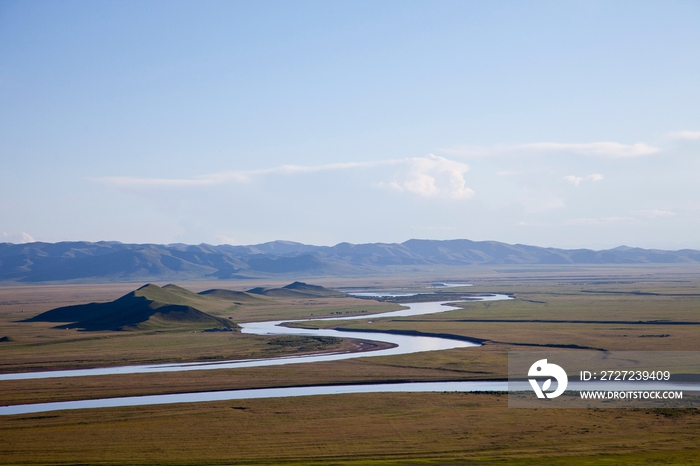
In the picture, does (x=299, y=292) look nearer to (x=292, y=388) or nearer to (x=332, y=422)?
(x=292, y=388)

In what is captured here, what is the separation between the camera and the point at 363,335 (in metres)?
90.6

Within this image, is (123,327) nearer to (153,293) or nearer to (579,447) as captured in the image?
(153,293)

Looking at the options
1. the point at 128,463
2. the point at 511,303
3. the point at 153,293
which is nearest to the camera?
the point at 128,463

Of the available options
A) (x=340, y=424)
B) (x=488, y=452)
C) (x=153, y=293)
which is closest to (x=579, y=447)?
(x=488, y=452)

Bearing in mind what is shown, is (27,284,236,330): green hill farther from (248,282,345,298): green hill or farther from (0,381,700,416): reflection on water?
(248,282,345,298): green hill

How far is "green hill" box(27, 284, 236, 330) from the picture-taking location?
102 meters

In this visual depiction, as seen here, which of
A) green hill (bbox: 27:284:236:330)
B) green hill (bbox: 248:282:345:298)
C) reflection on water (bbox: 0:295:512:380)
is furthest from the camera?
green hill (bbox: 248:282:345:298)

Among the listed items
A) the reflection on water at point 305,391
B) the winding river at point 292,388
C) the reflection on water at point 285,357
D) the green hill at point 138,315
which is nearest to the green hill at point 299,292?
the green hill at point 138,315

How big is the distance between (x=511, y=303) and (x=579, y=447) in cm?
10228

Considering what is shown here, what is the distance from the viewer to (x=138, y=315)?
10538cm

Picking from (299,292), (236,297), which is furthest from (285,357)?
(299,292)

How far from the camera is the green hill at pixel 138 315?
10181 cm

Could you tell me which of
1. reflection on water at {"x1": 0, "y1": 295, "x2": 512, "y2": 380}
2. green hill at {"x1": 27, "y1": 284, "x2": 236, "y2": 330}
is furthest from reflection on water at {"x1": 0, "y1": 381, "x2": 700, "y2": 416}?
green hill at {"x1": 27, "y1": 284, "x2": 236, "y2": 330}

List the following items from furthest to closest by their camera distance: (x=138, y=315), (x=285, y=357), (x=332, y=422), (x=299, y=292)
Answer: (x=299, y=292)
(x=138, y=315)
(x=285, y=357)
(x=332, y=422)
